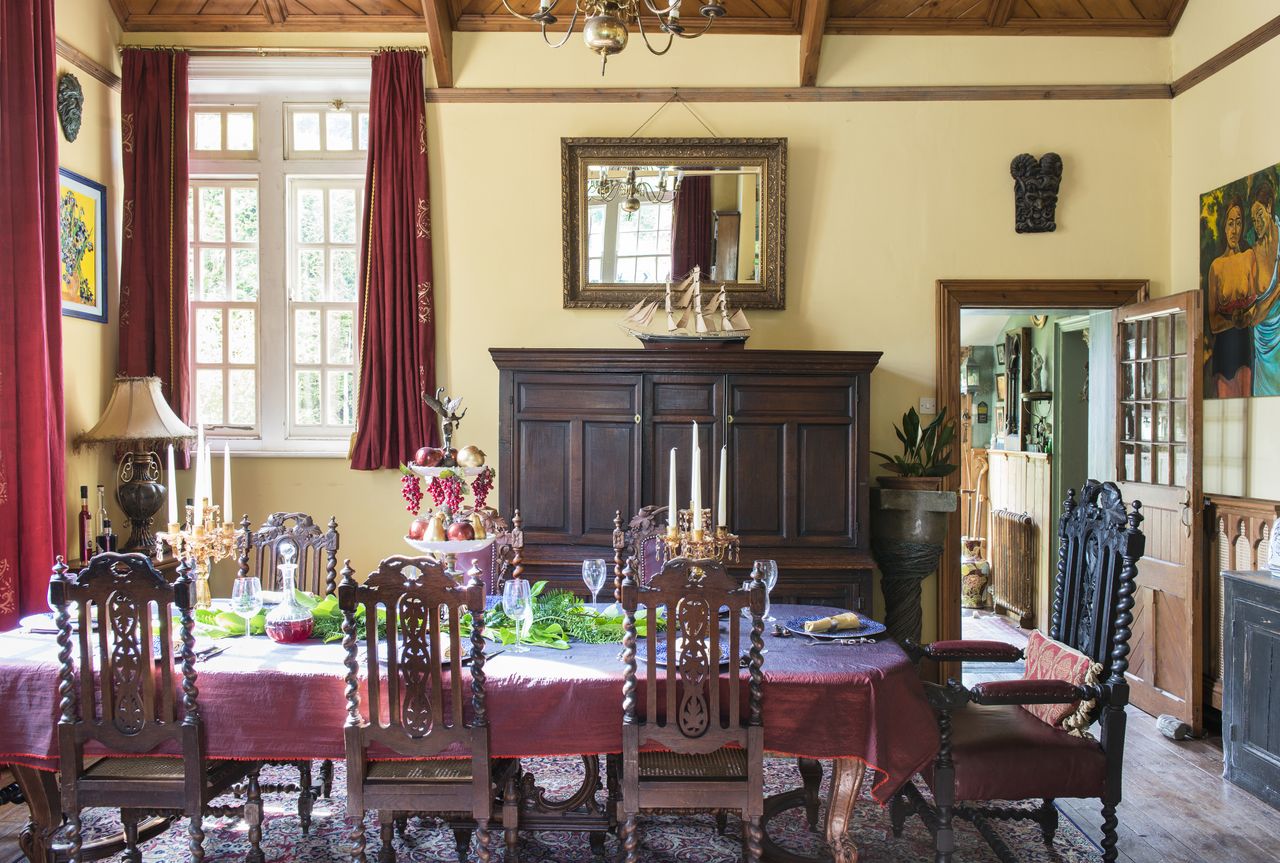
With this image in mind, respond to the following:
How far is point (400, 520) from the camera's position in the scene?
17.9 feet

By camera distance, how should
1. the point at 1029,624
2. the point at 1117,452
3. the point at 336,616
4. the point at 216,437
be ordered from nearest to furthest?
the point at 336,616 → the point at 1117,452 → the point at 216,437 → the point at 1029,624

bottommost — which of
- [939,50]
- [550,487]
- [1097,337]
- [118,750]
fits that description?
[118,750]

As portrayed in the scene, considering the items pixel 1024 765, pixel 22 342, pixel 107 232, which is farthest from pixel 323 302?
pixel 1024 765

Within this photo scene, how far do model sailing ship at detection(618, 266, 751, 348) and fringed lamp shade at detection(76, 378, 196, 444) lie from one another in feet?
7.85

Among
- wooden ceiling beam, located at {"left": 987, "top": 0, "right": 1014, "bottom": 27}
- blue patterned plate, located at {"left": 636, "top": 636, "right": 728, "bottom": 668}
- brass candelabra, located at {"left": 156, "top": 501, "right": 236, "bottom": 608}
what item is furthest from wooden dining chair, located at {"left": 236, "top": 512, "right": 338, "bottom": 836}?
wooden ceiling beam, located at {"left": 987, "top": 0, "right": 1014, "bottom": 27}

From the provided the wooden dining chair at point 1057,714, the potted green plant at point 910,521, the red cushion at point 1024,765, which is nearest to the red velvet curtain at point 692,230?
the potted green plant at point 910,521

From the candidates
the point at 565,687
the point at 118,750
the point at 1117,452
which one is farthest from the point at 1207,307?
the point at 118,750

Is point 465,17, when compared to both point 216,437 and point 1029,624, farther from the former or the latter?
point 1029,624

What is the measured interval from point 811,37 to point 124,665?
14.3 feet

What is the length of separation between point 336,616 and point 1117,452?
13.4 feet

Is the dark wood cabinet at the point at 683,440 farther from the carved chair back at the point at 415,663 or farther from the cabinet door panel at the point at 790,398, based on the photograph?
the carved chair back at the point at 415,663

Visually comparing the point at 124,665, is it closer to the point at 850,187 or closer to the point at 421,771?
the point at 421,771

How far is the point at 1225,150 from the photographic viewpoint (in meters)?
4.78

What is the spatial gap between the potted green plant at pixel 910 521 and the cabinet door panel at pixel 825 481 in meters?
0.31
